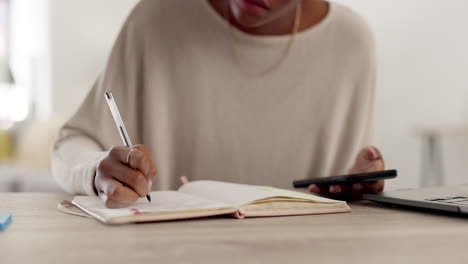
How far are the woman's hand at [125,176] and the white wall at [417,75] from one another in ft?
10.0

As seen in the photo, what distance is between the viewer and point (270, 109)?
4.61ft

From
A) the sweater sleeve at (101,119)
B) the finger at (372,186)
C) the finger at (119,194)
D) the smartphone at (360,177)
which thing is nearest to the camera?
the finger at (119,194)

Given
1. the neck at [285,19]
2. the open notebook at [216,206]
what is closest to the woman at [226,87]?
the neck at [285,19]

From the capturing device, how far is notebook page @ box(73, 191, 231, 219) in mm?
612

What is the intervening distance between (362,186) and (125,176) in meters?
0.42

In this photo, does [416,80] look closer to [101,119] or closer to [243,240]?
[101,119]

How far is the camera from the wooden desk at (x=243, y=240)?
0.44 m

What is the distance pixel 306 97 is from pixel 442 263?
1.03 meters

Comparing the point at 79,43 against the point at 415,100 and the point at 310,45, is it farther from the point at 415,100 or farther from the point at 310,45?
the point at 310,45

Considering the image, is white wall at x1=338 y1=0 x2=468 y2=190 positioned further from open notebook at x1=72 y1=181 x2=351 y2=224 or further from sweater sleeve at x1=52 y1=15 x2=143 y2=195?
open notebook at x1=72 y1=181 x2=351 y2=224

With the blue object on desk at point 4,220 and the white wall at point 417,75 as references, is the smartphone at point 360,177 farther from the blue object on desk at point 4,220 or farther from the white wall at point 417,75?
the white wall at point 417,75

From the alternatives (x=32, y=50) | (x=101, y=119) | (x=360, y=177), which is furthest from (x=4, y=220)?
(x=32, y=50)

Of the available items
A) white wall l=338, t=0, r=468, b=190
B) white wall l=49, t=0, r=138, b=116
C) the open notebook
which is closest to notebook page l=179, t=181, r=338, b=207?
the open notebook

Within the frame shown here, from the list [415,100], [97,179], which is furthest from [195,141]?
[415,100]
